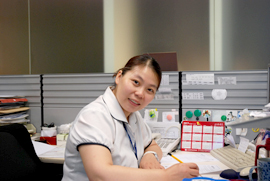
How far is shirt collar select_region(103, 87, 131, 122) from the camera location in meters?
0.96

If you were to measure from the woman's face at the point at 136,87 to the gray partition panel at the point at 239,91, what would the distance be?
791 mm

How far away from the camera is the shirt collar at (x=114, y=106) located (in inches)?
37.7

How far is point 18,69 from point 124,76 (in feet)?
6.81

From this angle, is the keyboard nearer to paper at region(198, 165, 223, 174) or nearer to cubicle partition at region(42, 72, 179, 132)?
paper at region(198, 165, 223, 174)

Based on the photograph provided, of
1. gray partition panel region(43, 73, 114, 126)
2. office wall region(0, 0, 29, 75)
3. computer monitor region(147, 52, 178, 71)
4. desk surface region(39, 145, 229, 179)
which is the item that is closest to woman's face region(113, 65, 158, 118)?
desk surface region(39, 145, 229, 179)

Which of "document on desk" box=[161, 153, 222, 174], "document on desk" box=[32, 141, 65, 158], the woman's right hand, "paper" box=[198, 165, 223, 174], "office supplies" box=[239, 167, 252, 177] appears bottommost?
"document on desk" box=[32, 141, 65, 158]

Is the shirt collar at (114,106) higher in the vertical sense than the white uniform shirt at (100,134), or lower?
higher

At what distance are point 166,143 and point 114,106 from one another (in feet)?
2.15

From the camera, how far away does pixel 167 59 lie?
173 cm

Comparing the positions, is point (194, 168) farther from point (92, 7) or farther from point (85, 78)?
point (92, 7)

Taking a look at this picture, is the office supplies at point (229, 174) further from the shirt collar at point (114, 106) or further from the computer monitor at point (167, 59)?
the computer monitor at point (167, 59)

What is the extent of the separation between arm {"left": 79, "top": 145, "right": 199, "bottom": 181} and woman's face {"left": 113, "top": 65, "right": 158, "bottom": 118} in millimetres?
255

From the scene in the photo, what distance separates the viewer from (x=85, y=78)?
6.06 feet

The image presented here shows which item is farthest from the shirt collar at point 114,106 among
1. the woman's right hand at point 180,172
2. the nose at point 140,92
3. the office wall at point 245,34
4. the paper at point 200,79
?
the office wall at point 245,34
